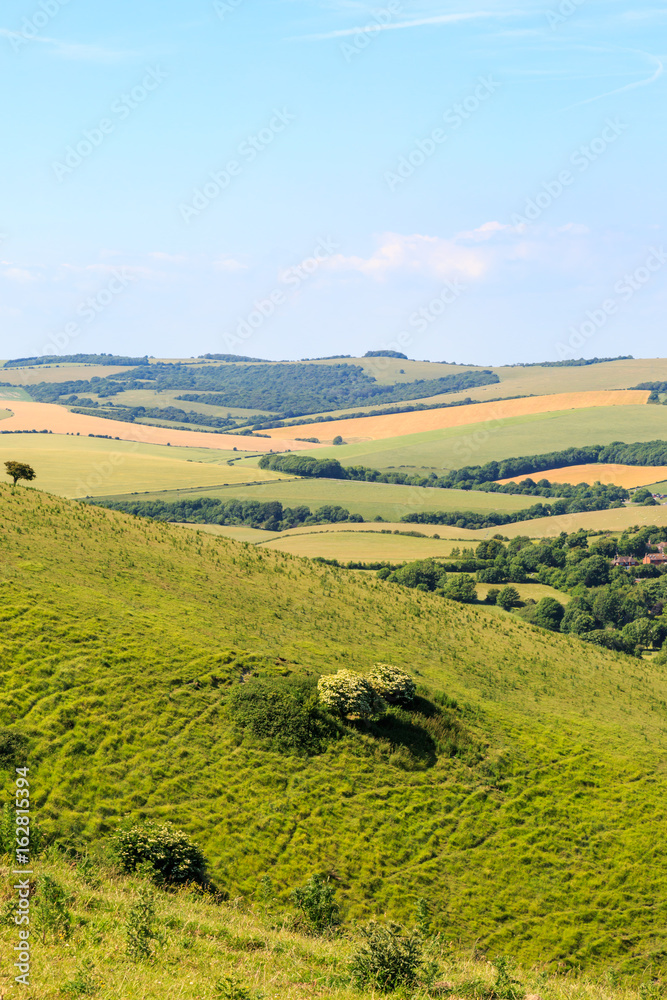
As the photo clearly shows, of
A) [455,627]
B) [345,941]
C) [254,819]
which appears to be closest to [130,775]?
[254,819]

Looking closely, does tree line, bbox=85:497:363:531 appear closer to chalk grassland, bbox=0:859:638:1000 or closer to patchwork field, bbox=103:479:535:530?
patchwork field, bbox=103:479:535:530

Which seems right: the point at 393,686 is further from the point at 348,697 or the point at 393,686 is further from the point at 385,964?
the point at 385,964

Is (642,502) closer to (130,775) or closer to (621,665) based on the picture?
(621,665)

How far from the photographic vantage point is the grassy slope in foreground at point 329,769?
80.1 feet

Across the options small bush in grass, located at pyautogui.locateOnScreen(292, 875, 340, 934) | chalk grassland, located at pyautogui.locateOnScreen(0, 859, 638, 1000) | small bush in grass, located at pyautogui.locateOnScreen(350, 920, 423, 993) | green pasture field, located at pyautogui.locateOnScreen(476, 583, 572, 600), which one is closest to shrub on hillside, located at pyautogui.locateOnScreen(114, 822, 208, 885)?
chalk grassland, located at pyautogui.locateOnScreen(0, 859, 638, 1000)

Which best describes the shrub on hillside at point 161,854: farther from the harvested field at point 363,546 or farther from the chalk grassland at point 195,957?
the harvested field at point 363,546

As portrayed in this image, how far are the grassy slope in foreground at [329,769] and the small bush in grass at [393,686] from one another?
3.01 m

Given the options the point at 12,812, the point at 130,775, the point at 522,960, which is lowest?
the point at 522,960

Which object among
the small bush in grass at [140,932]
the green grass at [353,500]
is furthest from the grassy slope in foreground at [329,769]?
the green grass at [353,500]

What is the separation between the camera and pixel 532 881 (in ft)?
86.2

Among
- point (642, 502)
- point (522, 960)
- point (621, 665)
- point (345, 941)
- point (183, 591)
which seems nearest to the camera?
point (345, 941)

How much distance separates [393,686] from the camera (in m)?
33.5

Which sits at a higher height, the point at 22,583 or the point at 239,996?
the point at 22,583

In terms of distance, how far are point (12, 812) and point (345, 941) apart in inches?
369
